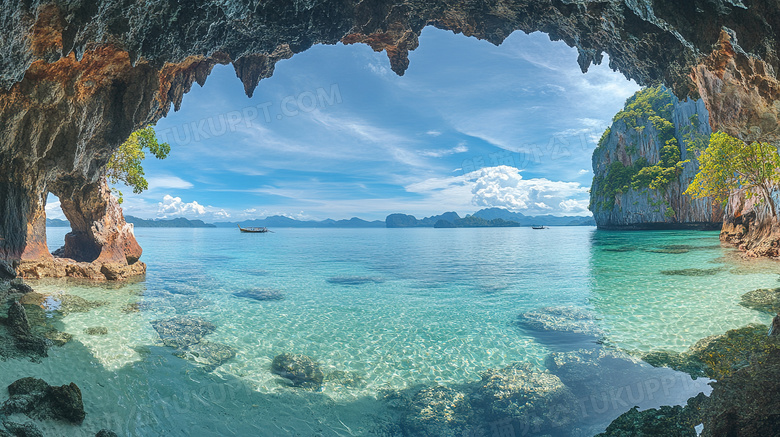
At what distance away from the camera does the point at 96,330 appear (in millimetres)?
10234

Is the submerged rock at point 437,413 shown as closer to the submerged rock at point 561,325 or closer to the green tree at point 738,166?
the submerged rock at point 561,325

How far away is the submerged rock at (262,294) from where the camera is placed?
1726cm

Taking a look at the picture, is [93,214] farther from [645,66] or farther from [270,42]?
[645,66]

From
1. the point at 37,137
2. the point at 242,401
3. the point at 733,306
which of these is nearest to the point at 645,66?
the point at 733,306

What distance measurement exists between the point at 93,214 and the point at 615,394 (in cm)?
2632

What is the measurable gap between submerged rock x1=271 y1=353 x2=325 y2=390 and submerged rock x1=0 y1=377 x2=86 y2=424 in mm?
4179

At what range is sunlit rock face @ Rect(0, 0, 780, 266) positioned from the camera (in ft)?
22.1

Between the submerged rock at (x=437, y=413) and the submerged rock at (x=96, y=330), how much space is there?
1006cm

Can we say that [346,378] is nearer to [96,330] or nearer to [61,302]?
[96,330]

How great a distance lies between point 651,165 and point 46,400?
91.8m

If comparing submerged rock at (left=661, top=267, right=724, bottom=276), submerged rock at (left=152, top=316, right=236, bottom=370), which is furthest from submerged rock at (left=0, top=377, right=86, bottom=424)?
submerged rock at (left=661, top=267, right=724, bottom=276)

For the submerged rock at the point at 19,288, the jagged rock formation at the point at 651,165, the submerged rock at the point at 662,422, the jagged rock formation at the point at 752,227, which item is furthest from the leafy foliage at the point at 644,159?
the submerged rock at the point at 19,288

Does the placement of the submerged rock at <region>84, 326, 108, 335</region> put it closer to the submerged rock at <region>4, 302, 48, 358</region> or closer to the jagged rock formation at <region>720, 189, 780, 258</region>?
the submerged rock at <region>4, 302, 48, 358</region>

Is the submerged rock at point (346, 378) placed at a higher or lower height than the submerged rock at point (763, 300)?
lower
